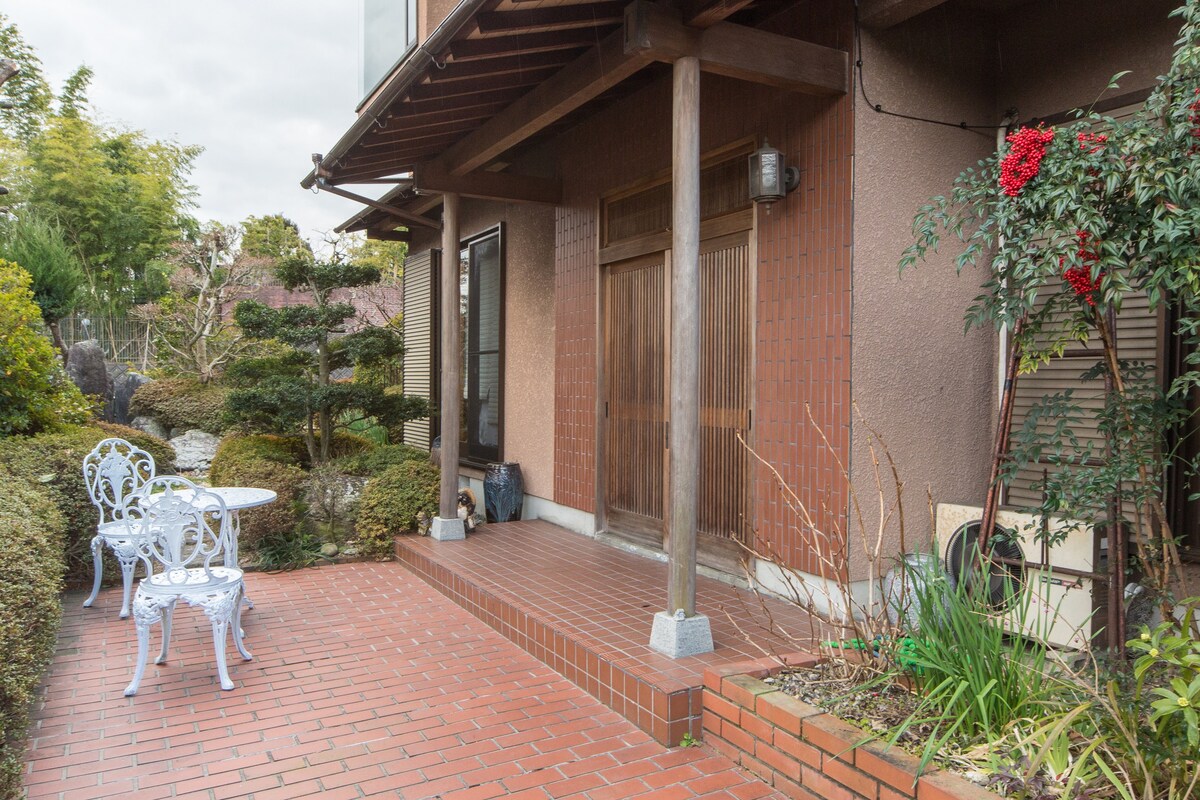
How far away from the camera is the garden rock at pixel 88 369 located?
11.5 metres

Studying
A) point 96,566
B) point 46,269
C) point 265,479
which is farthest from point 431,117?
point 46,269

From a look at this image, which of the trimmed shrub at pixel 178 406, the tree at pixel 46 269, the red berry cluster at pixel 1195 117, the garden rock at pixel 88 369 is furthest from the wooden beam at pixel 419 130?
the trimmed shrub at pixel 178 406

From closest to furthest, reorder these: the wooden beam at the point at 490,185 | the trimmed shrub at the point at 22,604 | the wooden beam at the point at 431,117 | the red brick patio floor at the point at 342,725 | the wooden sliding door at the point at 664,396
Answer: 1. the trimmed shrub at the point at 22,604
2. the red brick patio floor at the point at 342,725
3. the wooden sliding door at the point at 664,396
4. the wooden beam at the point at 431,117
5. the wooden beam at the point at 490,185

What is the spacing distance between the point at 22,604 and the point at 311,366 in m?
5.20

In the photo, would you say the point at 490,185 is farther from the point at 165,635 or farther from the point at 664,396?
the point at 165,635

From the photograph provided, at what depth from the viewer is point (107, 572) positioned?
5719 millimetres

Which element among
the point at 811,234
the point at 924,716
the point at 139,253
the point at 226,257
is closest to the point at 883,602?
the point at 924,716

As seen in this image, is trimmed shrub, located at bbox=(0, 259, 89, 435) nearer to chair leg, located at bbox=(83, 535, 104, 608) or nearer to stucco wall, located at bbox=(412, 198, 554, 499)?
chair leg, located at bbox=(83, 535, 104, 608)

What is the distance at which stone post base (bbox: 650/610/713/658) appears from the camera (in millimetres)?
3543

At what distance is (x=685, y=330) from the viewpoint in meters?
3.56

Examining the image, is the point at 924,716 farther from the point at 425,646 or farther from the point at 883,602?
the point at 425,646

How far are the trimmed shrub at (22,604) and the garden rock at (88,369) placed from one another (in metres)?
7.43

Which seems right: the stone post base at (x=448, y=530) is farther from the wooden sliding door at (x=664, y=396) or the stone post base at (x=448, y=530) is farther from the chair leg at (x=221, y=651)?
the chair leg at (x=221, y=651)

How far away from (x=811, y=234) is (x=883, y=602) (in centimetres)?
209
